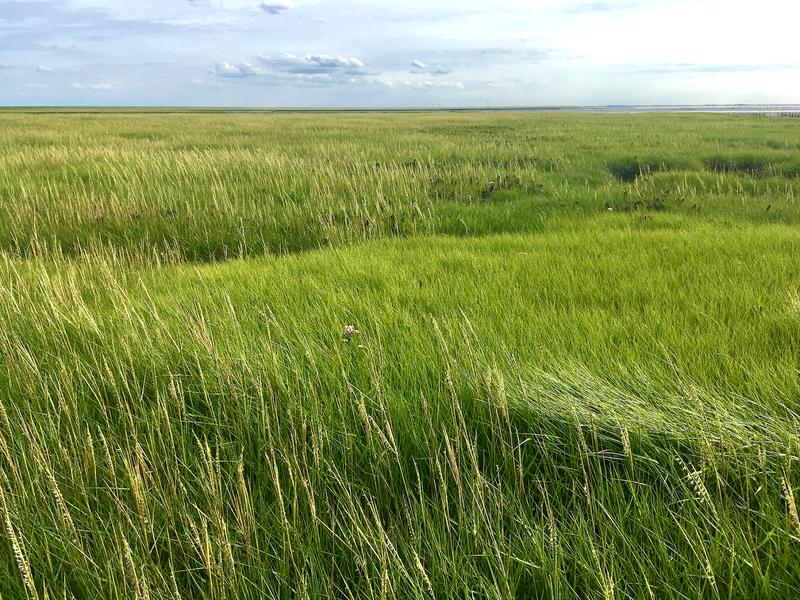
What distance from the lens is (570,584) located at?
1.31 metres

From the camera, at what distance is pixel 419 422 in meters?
1.93

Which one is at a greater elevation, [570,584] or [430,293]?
→ [430,293]

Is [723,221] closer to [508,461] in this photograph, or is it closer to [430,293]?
[430,293]

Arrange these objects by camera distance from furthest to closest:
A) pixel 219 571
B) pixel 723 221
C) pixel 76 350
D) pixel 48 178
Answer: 1. pixel 48 178
2. pixel 723 221
3. pixel 76 350
4. pixel 219 571

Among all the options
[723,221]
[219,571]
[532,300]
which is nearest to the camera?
[219,571]

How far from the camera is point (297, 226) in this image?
Result: 249 inches

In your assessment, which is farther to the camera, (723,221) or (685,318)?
(723,221)

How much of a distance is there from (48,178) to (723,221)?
11.9m

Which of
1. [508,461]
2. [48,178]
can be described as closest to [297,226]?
[508,461]

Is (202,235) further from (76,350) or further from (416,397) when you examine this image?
(416,397)

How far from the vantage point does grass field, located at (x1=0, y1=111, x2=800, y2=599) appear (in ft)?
4.35

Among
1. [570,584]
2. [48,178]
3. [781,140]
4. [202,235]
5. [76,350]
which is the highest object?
[781,140]

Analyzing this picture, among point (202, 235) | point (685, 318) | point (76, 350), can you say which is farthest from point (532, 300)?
point (202, 235)

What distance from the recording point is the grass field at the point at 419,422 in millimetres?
1326
